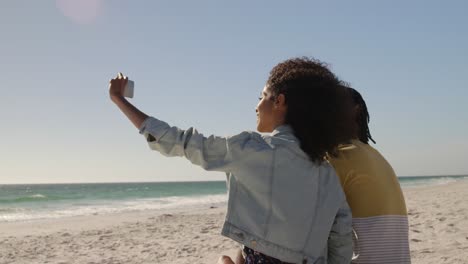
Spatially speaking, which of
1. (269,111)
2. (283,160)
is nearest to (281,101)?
(269,111)

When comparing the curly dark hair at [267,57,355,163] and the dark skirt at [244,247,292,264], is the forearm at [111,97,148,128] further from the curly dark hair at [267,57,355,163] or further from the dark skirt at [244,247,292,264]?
the dark skirt at [244,247,292,264]

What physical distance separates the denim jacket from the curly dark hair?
54 millimetres

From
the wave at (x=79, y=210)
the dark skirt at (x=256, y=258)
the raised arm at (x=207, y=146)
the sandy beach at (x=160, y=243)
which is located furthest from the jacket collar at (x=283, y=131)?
the wave at (x=79, y=210)

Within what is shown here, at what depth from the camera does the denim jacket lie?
151 centimetres

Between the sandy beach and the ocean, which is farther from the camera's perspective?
the ocean

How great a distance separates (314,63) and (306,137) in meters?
0.35

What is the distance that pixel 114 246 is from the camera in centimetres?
866

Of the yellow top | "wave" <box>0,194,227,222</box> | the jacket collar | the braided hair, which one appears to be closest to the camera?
the jacket collar

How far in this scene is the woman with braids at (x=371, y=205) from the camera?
6.70ft

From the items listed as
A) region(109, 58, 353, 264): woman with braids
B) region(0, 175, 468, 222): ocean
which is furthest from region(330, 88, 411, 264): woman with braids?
region(0, 175, 468, 222): ocean

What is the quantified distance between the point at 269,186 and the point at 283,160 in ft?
0.33

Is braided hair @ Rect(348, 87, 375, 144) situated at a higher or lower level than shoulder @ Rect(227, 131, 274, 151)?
higher

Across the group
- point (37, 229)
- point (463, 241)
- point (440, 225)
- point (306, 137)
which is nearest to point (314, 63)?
point (306, 137)

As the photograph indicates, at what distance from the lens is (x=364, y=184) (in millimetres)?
2039
